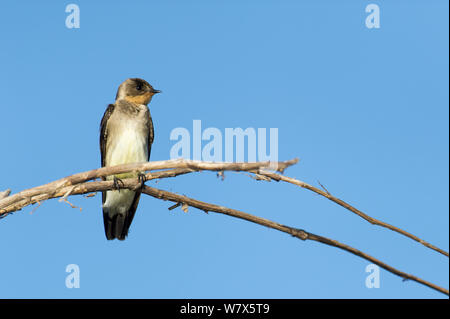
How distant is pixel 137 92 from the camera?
9367mm

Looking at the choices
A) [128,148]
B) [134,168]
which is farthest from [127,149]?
[134,168]

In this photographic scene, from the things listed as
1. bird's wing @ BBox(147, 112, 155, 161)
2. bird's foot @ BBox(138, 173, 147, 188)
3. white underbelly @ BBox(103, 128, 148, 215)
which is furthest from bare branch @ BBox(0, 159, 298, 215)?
bird's wing @ BBox(147, 112, 155, 161)

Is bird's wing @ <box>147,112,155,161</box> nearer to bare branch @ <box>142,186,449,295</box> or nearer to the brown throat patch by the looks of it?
the brown throat patch

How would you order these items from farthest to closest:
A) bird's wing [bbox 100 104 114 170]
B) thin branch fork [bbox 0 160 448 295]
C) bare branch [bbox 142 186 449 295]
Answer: bird's wing [bbox 100 104 114 170]
thin branch fork [bbox 0 160 448 295]
bare branch [bbox 142 186 449 295]

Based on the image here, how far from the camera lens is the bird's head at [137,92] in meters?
9.32

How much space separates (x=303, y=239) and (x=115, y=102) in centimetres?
533

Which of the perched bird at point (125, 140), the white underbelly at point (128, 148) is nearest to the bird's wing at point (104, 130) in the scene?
the perched bird at point (125, 140)

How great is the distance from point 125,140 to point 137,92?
3.53 ft

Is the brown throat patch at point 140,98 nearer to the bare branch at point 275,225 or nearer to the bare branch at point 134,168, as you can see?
the bare branch at point 275,225

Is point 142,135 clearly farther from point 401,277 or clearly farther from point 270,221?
point 401,277

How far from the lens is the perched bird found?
8625 millimetres

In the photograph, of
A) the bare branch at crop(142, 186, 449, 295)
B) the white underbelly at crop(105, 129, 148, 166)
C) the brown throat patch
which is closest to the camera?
the bare branch at crop(142, 186, 449, 295)

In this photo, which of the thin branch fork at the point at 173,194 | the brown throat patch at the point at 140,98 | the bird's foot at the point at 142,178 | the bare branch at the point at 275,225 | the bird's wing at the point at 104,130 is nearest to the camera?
the bare branch at the point at 275,225

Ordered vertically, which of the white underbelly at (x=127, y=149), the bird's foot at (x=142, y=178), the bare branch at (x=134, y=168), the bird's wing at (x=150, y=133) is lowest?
the bare branch at (x=134, y=168)
